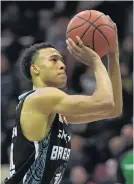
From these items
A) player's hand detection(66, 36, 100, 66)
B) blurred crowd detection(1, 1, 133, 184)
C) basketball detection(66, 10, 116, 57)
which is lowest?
blurred crowd detection(1, 1, 133, 184)

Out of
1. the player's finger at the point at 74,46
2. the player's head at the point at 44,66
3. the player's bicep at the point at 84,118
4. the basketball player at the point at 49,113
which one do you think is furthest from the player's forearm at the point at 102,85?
the player's bicep at the point at 84,118

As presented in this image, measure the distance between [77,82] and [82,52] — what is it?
5.81 metres

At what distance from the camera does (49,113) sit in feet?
16.5

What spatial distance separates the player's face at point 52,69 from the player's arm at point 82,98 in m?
0.14

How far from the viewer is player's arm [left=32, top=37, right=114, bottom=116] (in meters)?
4.88

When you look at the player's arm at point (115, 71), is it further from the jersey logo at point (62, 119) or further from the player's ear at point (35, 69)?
the player's ear at point (35, 69)

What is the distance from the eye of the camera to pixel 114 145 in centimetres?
940

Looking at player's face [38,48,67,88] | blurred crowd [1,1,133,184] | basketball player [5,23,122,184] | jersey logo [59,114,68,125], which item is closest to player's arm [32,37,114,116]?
basketball player [5,23,122,184]

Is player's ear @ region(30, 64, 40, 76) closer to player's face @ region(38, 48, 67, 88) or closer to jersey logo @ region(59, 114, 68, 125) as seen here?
player's face @ region(38, 48, 67, 88)

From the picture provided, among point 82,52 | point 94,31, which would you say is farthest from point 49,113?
point 94,31

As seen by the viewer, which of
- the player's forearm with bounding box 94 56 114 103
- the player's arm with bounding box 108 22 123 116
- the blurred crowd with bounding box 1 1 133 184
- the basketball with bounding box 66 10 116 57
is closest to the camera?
the player's forearm with bounding box 94 56 114 103

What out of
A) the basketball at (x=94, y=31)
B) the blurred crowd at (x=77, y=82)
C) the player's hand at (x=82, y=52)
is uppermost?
the basketball at (x=94, y=31)

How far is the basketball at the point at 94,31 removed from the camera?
522 cm

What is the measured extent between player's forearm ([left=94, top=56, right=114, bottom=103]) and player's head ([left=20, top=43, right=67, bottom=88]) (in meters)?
0.30
